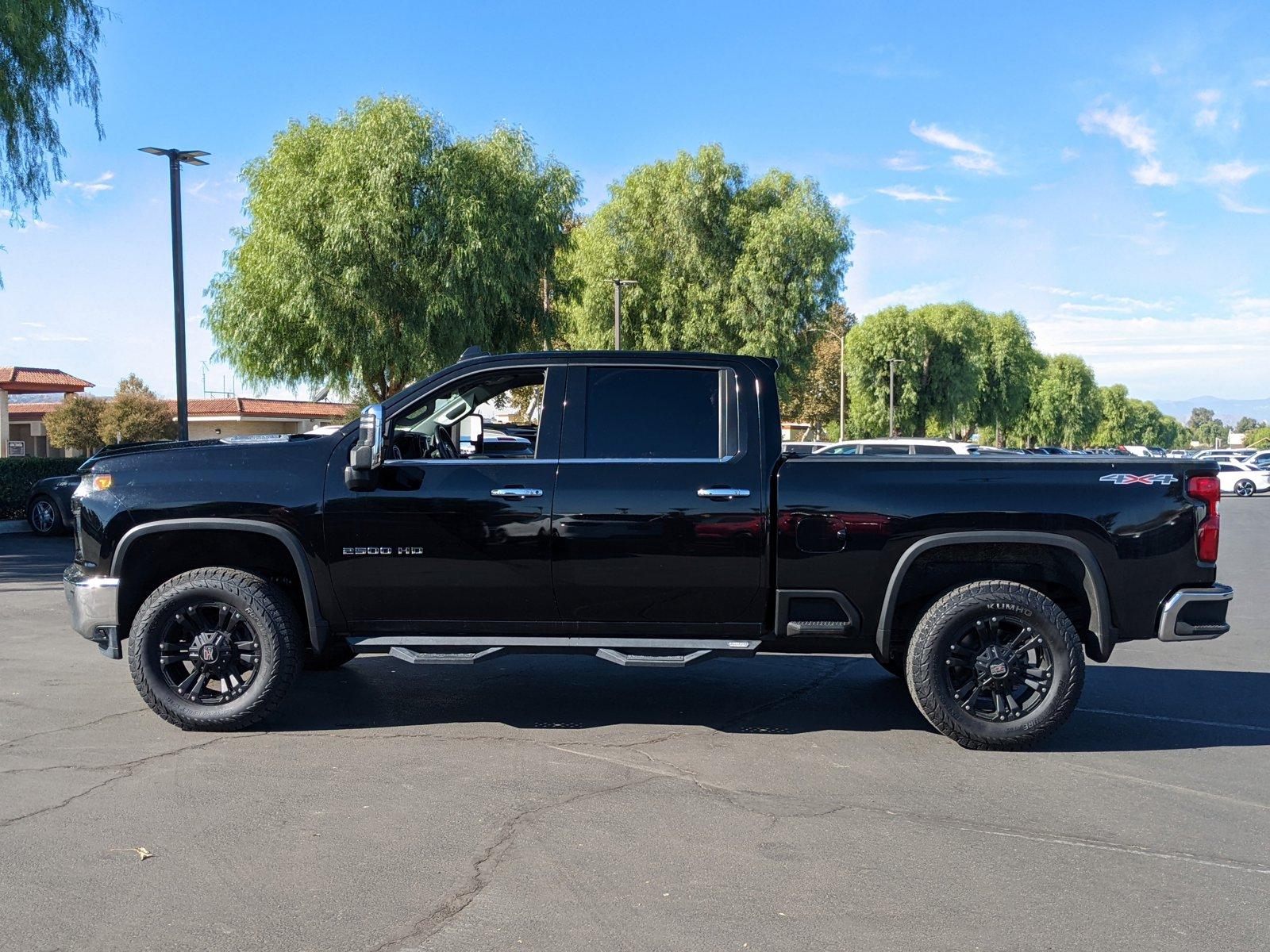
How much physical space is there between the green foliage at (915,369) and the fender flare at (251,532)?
6411 cm

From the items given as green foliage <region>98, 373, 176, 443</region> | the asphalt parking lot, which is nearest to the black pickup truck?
the asphalt parking lot

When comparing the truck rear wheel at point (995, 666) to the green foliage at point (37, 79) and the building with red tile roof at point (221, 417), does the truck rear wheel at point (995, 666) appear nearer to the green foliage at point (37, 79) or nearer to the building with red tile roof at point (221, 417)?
the green foliage at point (37, 79)

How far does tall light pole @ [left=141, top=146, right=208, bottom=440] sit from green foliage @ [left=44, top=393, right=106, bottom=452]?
121 ft

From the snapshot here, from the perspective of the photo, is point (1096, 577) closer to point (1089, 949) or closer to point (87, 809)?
point (1089, 949)

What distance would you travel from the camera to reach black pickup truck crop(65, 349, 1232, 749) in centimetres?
569

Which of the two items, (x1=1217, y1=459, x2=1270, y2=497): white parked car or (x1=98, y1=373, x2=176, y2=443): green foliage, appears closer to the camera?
(x1=1217, y1=459, x2=1270, y2=497): white parked car

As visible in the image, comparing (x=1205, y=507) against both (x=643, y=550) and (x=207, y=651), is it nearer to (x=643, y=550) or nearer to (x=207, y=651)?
(x=643, y=550)

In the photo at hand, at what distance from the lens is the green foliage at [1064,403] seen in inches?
3996

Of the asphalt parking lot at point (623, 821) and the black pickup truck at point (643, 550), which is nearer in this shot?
the asphalt parking lot at point (623, 821)

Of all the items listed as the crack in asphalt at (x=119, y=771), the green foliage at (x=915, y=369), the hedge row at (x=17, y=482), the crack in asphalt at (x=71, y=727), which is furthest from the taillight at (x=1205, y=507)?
the green foliage at (x=915, y=369)

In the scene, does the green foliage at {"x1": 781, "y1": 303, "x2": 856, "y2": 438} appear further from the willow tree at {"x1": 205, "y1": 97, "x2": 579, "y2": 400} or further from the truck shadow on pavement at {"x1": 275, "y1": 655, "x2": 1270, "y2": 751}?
the truck shadow on pavement at {"x1": 275, "y1": 655, "x2": 1270, "y2": 751}

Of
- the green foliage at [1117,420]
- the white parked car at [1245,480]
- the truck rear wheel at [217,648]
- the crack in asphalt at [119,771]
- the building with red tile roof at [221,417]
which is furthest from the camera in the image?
the green foliage at [1117,420]

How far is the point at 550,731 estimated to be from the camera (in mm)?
6090

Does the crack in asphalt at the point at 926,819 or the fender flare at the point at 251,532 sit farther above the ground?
the fender flare at the point at 251,532
